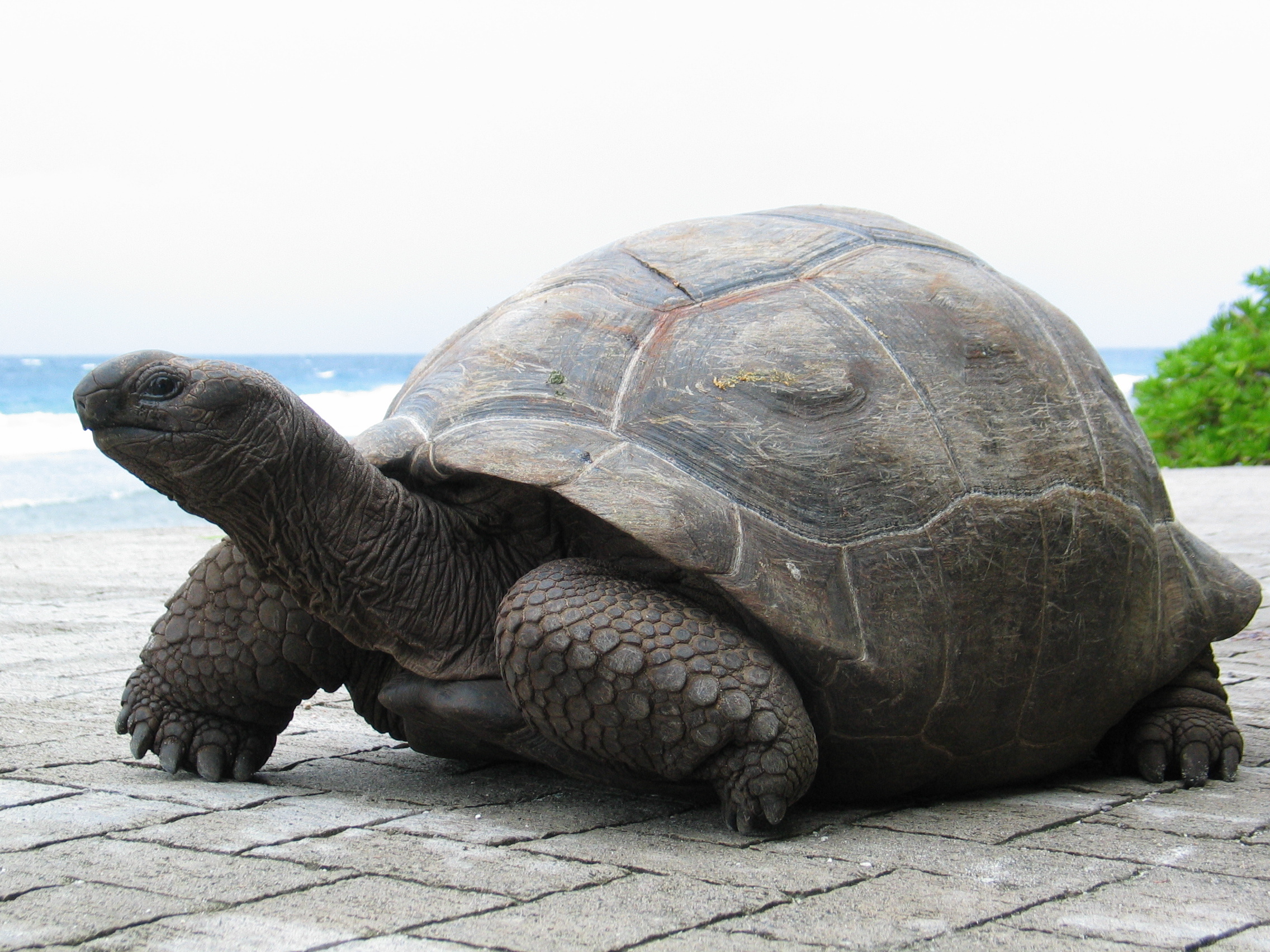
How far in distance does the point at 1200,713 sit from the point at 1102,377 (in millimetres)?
885

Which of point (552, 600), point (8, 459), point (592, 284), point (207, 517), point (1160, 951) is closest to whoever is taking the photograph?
point (1160, 951)

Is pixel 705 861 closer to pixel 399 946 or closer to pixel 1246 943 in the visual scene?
pixel 399 946

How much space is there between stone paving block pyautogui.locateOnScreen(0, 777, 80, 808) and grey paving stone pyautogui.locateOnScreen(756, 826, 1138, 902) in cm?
154

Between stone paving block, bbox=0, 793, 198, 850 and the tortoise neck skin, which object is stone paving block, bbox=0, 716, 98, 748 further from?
the tortoise neck skin

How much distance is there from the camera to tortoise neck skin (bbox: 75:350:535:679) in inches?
99.1

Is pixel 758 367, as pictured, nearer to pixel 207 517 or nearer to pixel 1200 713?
pixel 207 517

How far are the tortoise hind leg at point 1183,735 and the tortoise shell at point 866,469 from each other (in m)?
0.10

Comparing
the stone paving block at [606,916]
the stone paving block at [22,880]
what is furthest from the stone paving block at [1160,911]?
the stone paving block at [22,880]

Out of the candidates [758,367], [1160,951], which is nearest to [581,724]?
[758,367]

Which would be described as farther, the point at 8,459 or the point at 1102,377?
the point at 8,459

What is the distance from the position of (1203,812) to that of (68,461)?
24239mm

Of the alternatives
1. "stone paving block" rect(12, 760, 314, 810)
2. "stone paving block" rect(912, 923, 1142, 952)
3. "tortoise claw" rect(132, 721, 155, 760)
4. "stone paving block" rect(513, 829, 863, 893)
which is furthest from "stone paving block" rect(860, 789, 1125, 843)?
"tortoise claw" rect(132, 721, 155, 760)

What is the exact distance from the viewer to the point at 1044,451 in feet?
9.68

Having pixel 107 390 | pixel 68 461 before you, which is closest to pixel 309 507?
pixel 107 390
